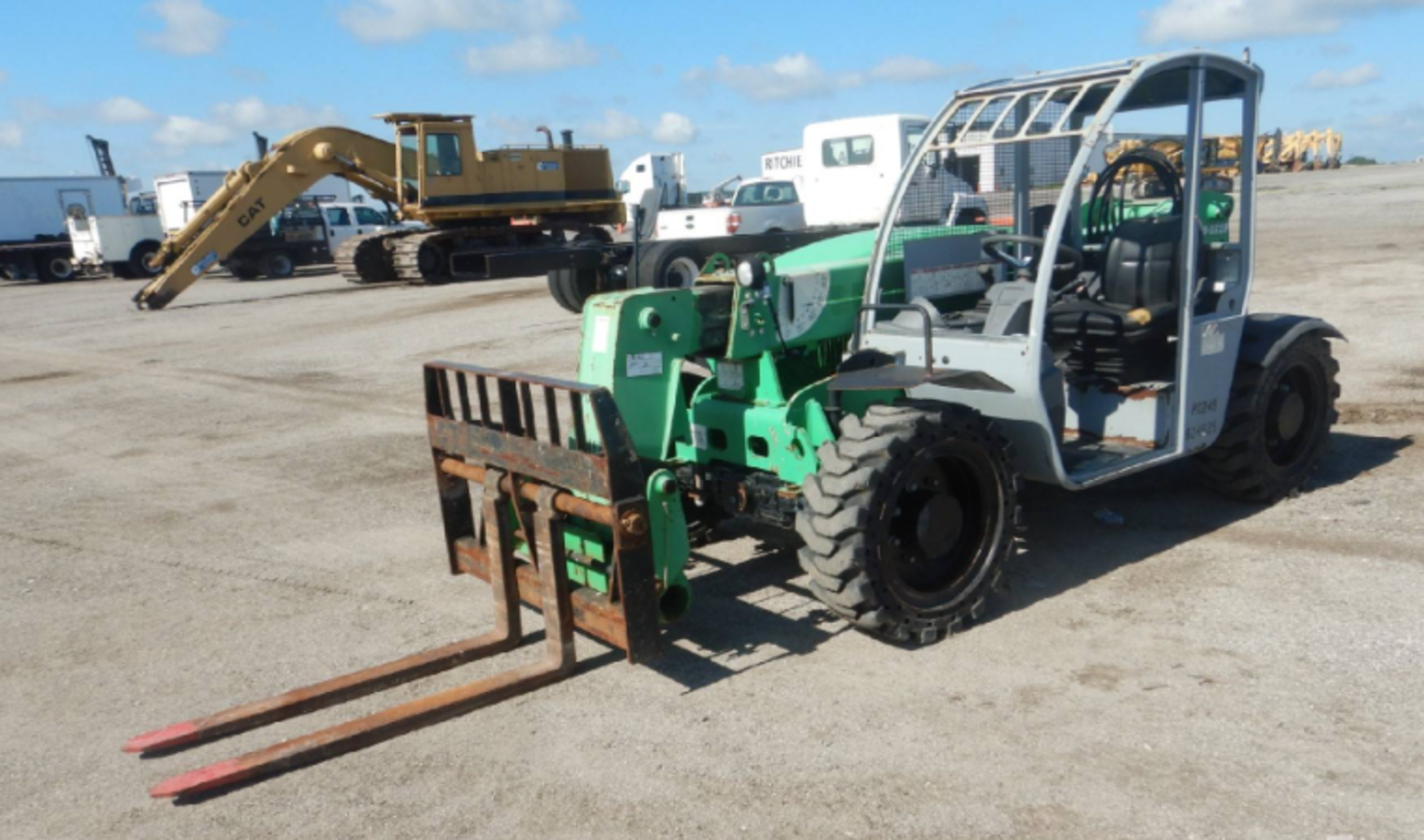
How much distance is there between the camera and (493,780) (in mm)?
3812

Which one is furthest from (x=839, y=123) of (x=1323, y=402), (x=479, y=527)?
(x=479, y=527)

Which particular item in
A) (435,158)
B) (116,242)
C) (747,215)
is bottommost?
(747,215)

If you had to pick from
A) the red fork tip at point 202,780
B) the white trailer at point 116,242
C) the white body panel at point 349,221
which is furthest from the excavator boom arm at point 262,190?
the red fork tip at point 202,780

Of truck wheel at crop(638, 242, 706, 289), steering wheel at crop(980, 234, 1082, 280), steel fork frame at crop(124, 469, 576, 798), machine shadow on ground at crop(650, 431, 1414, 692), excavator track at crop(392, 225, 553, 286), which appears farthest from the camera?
excavator track at crop(392, 225, 553, 286)

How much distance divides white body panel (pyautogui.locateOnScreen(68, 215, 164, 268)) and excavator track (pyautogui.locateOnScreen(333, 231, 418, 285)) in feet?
40.0

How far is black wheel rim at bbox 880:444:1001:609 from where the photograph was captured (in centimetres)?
471

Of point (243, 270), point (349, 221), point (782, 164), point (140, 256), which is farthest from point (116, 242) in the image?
point (782, 164)

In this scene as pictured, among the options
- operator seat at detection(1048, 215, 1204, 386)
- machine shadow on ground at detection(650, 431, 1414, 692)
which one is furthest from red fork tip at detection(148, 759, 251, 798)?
operator seat at detection(1048, 215, 1204, 386)

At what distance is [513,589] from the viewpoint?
4.78 metres

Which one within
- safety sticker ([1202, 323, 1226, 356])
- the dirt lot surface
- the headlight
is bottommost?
the dirt lot surface

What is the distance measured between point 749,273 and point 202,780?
299 centimetres

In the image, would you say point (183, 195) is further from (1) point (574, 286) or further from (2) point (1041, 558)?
(2) point (1041, 558)

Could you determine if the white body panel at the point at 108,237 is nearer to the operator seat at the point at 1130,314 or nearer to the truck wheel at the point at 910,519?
the operator seat at the point at 1130,314

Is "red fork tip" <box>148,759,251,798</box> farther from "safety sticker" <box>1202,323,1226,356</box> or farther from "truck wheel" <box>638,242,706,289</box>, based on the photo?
"truck wheel" <box>638,242,706,289</box>
